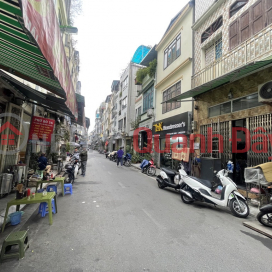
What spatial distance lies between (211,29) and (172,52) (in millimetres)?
4656

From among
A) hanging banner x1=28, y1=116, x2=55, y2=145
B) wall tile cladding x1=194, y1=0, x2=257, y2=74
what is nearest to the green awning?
hanging banner x1=28, y1=116, x2=55, y2=145

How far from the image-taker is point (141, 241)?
11.2 ft

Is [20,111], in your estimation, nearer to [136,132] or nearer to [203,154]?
[203,154]

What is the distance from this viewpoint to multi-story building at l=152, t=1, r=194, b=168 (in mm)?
12453

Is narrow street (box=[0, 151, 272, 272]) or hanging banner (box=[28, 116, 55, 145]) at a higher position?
hanging banner (box=[28, 116, 55, 145])

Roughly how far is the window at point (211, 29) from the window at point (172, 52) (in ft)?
9.16

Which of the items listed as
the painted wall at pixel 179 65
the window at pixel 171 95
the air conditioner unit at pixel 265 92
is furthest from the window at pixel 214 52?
the air conditioner unit at pixel 265 92

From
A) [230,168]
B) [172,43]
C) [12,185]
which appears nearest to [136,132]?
[172,43]

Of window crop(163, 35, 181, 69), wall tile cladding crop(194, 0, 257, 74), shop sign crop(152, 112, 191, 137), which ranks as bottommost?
shop sign crop(152, 112, 191, 137)

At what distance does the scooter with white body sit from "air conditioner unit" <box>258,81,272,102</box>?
10.7 ft

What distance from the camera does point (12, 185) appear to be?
6.51 meters

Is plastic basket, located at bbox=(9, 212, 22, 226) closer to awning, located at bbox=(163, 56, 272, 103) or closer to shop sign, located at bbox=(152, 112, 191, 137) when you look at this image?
awning, located at bbox=(163, 56, 272, 103)

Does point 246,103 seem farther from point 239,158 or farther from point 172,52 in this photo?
point 172,52

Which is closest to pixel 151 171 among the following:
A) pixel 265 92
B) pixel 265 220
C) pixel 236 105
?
pixel 236 105
